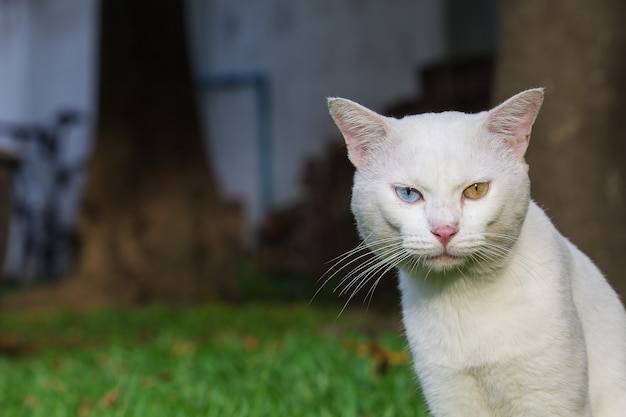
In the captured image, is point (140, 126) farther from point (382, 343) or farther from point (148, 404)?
point (148, 404)

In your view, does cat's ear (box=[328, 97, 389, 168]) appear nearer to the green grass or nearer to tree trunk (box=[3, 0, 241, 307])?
the green grass

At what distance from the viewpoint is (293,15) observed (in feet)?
40.5

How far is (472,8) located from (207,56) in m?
5.50

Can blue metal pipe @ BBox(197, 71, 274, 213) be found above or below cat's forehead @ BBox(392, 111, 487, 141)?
below

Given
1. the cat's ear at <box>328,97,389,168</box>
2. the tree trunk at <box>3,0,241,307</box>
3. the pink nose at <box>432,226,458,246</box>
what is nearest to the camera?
the pink nose at <box>432,226,458,246</box>

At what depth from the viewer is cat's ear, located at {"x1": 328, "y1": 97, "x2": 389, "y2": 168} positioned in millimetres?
2520

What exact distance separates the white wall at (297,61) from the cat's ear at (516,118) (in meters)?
7.10

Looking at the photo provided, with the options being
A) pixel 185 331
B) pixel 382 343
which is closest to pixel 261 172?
pixel 185 331

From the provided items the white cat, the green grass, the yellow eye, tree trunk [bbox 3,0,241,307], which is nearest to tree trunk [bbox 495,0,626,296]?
the green grass

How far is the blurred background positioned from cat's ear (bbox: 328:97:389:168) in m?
1.97

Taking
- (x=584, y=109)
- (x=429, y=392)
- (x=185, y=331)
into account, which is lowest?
(x=185, y=331)

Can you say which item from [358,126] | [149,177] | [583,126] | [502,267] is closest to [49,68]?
[149,177]

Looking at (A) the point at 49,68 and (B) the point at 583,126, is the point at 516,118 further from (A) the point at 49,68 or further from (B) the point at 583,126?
(A) the point at 49,68

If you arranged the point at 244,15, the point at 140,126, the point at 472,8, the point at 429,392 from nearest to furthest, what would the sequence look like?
the point at 429,392, the point at 140,126, the point at 472,8, the point at 244,15
